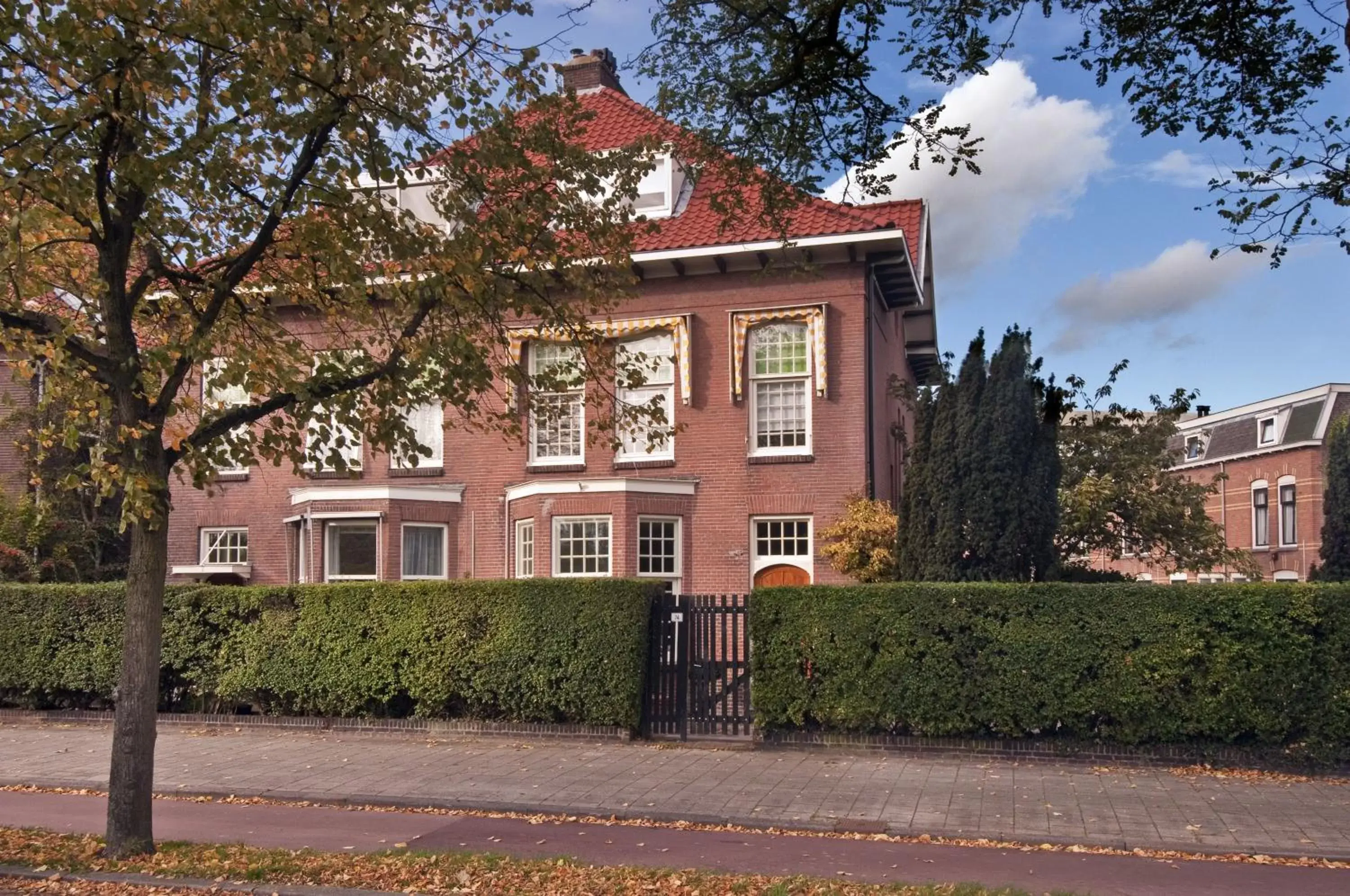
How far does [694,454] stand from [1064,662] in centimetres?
944

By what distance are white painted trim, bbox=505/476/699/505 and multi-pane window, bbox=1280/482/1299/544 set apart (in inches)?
1363

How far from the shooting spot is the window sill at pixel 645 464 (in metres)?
20.5

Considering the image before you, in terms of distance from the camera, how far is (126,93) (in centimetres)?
772

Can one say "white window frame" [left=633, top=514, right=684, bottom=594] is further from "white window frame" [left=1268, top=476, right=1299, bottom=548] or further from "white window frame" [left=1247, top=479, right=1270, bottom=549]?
"white window frame" [left=1247, top=479, right=1270, bottom=549]

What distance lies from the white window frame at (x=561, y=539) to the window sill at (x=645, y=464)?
1.07m

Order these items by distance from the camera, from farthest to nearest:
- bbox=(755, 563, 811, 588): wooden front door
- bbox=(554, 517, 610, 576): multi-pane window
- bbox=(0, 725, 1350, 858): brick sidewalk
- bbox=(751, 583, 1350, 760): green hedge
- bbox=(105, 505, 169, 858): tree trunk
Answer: bbox=(554, 517, 610, 576): multi-pane window
bbox=(755, 563, 811, 588): wooden front door
bbox=(751, 583, 1350, 760): green hedge
bbox=(0, 725, 1350, 858): brick sidewalk
bbox=(105, 505, 169, 858): tree trunk

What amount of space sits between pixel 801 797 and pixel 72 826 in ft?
21.6

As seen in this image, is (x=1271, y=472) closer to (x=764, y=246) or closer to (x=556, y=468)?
(x=764, y=246)

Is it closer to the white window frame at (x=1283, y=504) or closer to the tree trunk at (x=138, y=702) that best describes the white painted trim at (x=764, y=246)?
the tree trunk at (x=138, y=702)

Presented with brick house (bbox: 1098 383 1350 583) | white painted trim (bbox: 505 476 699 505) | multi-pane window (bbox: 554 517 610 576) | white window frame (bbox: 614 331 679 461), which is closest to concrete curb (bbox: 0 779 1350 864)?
multi-pane window (bbox: 554 517 610 576)

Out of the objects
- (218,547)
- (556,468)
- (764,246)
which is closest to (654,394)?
(556,468)

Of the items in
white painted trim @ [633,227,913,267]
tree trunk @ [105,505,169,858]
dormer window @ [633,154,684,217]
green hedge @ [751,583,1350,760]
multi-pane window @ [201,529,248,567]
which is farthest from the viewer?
multi-pane window @ [201,529,248,567]

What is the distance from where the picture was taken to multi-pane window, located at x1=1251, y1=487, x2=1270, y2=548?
46281mm

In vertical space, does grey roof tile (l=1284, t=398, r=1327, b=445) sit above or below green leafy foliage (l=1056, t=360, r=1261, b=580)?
above
